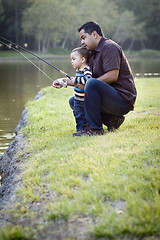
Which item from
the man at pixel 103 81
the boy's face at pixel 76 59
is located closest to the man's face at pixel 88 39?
the man at pixel 103 81

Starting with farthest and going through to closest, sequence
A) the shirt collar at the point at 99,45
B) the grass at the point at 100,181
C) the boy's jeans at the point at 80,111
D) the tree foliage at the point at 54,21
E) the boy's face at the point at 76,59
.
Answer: the tree foliage at the point at 54,21 < the boy's jeans at the point at 80,111 < the boy's face at the point at 76,59 < the shirt collar at the point at 99,45 < the grass at the point at 100,181

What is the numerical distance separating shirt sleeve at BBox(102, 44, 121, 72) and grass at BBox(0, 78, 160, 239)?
33.2 inches

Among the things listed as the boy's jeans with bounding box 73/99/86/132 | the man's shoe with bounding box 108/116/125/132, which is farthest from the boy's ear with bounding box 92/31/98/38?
the man's shoe with bounding box 108/116/125/132

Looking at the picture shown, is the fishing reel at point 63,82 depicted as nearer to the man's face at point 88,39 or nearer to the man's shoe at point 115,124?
the man's face at point 88,39

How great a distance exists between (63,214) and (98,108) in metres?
1.81

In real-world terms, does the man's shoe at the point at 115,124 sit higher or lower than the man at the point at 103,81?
lower

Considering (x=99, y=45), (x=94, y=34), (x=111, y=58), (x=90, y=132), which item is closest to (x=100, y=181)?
(x=90, y=132)

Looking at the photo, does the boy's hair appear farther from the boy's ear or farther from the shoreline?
the shoreline

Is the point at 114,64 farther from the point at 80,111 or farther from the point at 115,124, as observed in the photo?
the point at 115,124

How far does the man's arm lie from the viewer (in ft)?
11.9

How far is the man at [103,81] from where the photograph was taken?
3.61 metres

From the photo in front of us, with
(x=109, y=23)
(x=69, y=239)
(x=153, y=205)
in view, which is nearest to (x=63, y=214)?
(x=69, y=239)

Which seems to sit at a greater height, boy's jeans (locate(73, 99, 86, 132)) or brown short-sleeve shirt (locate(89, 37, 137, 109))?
brown short-sleeve shirt (locate(89, 37, 137, 109))

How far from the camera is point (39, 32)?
40594 mm
